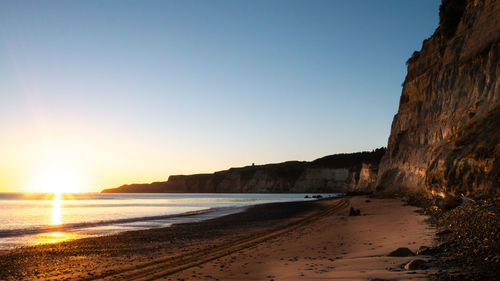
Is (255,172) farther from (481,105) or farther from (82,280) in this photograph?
(82,280)

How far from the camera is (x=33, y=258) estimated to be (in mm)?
12664

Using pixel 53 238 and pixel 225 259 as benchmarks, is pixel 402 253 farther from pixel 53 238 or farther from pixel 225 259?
pixel 53 238

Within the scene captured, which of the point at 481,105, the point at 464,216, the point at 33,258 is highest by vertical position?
the point at 481,105

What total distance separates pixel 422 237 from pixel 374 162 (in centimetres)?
7549

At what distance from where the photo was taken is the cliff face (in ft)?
53.5

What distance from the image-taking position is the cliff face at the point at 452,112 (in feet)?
53.5

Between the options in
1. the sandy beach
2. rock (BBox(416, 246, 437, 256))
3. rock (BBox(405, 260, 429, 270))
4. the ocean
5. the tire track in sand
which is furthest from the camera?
the ocean

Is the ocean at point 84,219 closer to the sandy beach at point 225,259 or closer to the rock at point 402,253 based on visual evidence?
the sandy beach at point 225,259

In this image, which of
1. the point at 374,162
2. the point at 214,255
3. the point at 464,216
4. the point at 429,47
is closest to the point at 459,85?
the point at 429,47

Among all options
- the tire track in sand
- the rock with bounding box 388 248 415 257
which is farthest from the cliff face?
the tire track in sand

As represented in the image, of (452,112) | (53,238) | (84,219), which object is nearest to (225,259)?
(53,238)

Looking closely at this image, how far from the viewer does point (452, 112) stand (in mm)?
28047

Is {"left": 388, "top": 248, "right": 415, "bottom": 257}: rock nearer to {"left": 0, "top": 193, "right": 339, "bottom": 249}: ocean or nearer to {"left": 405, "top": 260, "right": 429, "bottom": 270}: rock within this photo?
{"left": 405, "top": 260, "right": 429, "bottom": 270}: rock

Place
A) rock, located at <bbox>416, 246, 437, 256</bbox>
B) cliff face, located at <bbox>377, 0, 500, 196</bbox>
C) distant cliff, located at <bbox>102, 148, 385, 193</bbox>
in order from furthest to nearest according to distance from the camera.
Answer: distant cliff, located at <bbox>102, 148, 385, 193</bbox>
cliff face, located at <bbox>377, 0, 500, 196</bbox>
rock, located at <bbox>416, 246, 437, 256</bbox>
